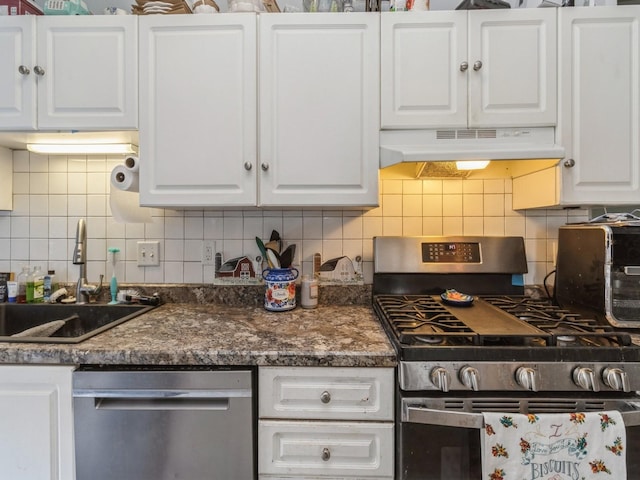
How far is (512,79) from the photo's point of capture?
1.29 m

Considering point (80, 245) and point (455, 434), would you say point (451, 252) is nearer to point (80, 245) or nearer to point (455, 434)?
point (455, 434)

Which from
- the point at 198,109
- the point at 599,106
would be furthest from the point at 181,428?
the point at 599,106

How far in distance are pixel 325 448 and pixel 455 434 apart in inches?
14.8

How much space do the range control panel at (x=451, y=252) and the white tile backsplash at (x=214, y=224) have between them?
0.09 metres

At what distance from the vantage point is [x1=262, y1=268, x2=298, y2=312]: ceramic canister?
4.71ft

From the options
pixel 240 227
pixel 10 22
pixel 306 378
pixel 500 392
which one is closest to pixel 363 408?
pixel 306 378

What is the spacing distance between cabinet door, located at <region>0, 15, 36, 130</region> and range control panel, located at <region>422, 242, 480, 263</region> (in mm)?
1746

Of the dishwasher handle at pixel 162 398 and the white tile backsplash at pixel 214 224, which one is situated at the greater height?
the white tile backsplash at pixel 214 224

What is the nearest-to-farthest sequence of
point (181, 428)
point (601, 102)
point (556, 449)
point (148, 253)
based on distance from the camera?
1. point (556, 449)
2. point (181, 428)
3. point (601, 102)
4. point (148, 253)

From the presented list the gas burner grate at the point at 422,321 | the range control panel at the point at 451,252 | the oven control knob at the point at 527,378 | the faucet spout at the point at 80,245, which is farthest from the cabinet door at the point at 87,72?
the oven control knob at the point at 527,378

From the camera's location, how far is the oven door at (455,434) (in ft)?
3.07

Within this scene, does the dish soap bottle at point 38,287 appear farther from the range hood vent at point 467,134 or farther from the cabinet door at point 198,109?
the range hood vent at point 467,134

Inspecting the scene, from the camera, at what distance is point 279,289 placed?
56.6 inches

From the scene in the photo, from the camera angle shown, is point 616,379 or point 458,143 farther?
point 458,143
